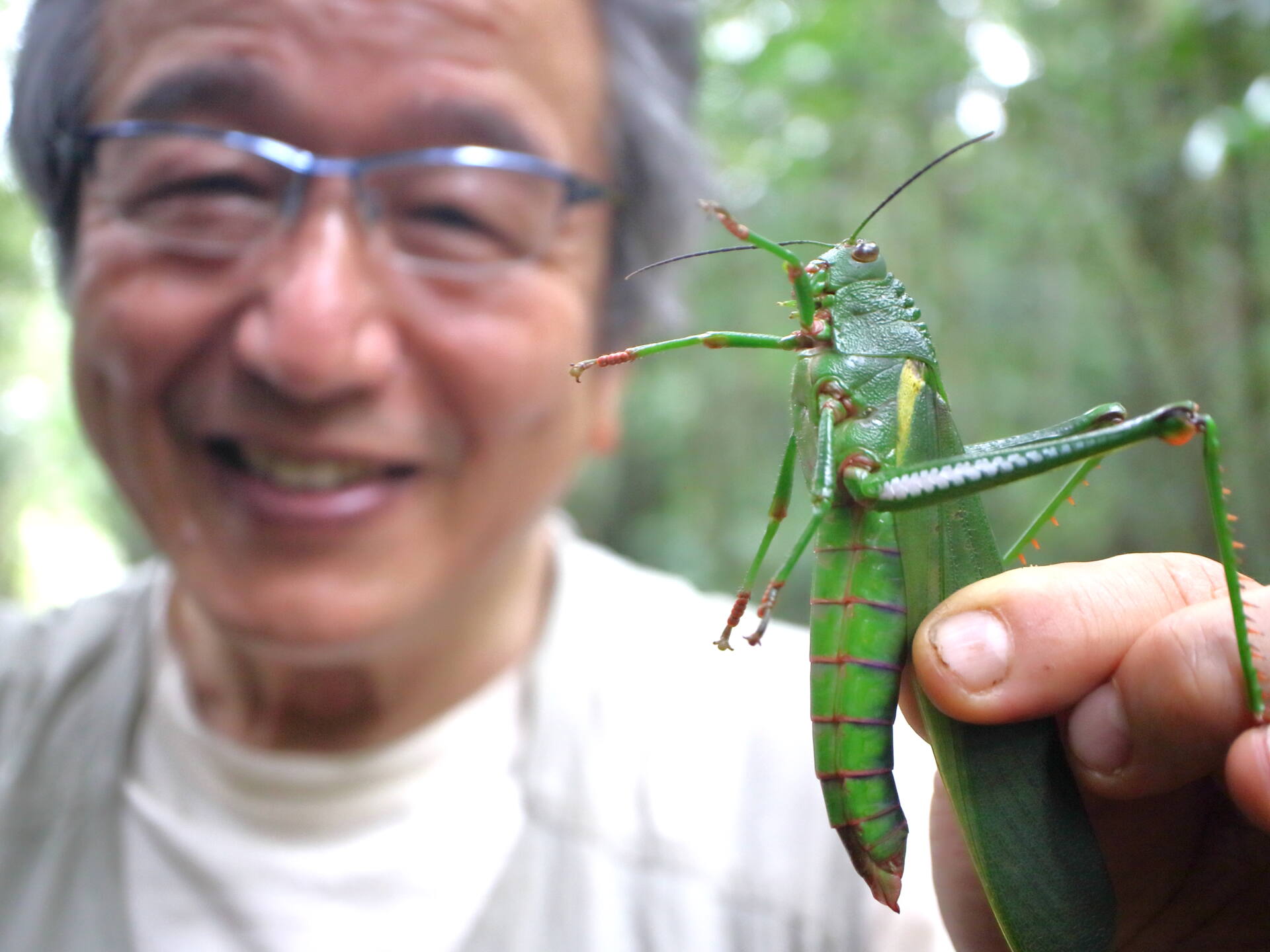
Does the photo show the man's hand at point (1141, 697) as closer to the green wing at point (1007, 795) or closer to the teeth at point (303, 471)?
the green wing at point (1007, 795)

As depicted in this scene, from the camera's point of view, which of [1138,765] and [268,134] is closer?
[1138,765]

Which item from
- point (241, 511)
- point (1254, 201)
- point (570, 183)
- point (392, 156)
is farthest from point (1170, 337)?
point (241, 511)

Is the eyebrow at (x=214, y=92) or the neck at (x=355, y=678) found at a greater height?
the eyebrow at (x=214, y=92)

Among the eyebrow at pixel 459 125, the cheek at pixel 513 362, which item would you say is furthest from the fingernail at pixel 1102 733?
the eyebrow at pixel 459 125

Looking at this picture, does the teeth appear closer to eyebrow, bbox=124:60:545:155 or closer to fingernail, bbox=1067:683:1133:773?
eyebrow, bbox=124:60:545:155

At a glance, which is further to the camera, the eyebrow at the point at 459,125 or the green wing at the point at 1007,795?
the eyebrow at the point at 459,125

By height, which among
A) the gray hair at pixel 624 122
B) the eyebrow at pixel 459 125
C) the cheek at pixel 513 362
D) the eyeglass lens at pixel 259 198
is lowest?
the cheek at pixel 513 362

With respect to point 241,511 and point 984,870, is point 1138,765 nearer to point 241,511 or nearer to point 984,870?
point 984,870

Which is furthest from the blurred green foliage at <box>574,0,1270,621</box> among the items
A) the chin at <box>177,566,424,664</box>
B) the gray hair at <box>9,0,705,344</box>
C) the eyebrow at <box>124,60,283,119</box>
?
the eyebrow at <box>124,60,283,119</box>
